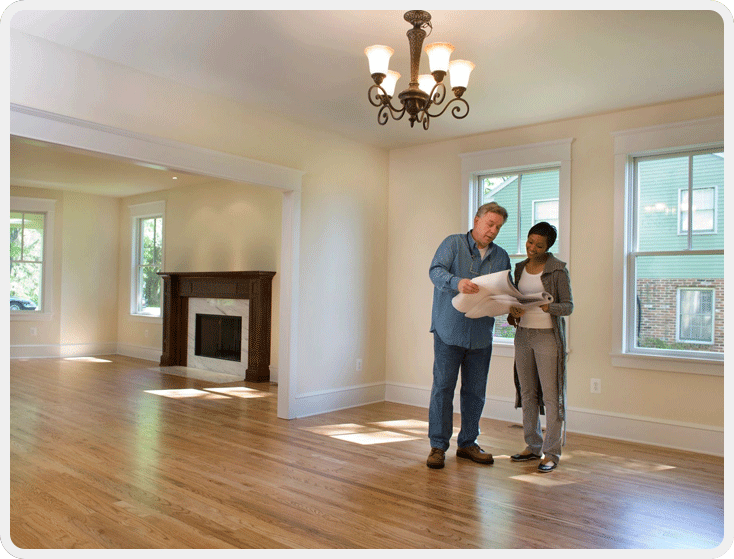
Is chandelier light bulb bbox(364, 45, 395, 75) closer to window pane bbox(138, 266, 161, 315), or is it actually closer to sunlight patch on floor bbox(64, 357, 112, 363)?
window pane bbox(138, 266, 161, 315)

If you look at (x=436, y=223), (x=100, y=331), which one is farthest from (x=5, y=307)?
(x=100, y=331)

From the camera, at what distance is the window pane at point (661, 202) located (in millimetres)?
4324

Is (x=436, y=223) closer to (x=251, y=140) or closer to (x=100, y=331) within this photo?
(x=251, y=140)

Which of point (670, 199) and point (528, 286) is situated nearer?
→ point (528, 286)

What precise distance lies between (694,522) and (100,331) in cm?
881

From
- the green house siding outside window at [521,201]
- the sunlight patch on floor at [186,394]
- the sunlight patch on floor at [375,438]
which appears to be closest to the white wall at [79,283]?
the sunlight patch on floor at [186,394]

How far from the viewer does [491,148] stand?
5176 millimetres

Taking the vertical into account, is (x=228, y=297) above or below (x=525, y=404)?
above

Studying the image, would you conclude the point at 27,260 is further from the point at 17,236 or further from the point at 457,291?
the point at 457,291

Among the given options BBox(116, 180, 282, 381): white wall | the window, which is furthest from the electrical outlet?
the window

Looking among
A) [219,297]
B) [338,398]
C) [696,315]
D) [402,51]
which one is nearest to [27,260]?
[219,297]

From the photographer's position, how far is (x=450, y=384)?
3527 mm

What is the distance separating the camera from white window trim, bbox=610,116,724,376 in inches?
164

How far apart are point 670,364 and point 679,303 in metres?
0.45
